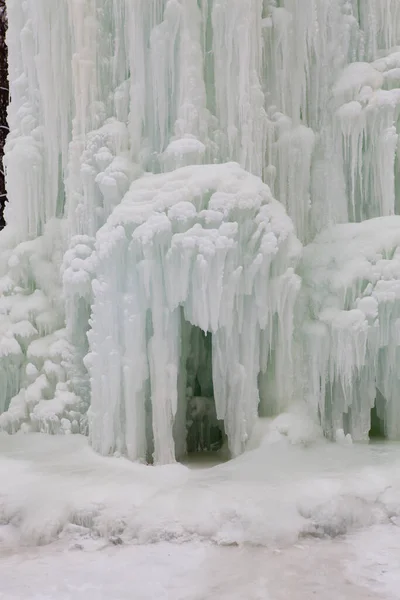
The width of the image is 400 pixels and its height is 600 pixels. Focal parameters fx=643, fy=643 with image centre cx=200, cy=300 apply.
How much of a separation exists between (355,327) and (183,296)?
185 centimetres

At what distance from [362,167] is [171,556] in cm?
510

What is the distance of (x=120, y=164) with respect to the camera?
735cm

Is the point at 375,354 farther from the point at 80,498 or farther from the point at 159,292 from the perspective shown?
the point at 80,498

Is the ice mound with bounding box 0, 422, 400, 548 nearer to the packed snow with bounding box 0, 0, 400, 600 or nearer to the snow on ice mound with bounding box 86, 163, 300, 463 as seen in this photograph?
the packed snow with bounding box 0, 0, 400, 600

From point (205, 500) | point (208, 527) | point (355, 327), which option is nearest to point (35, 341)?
point (205, 500)

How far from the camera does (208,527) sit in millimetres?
5145

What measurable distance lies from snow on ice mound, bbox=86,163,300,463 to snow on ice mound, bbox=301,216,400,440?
498 millimetres

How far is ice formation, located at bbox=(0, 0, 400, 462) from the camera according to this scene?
21.5 feet

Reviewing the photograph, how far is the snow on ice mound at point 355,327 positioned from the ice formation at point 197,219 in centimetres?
2

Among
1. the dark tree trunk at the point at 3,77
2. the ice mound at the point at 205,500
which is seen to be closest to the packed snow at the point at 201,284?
the ice mound at the point at 205,500

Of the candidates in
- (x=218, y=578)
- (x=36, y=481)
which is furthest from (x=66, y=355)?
(x=218, y=578)

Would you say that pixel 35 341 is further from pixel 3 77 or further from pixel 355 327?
pixel 3 77

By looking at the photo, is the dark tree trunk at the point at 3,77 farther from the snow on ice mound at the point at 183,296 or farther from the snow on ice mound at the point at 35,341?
the snow on ice mound at the point at 183,296

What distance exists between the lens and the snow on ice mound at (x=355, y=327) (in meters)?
6.74
